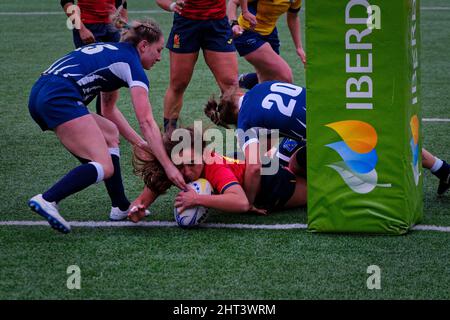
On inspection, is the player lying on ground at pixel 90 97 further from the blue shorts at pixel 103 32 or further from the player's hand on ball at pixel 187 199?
the blue shorts at pixel 103 32

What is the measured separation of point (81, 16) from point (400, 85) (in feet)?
13.3

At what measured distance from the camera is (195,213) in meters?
5.18

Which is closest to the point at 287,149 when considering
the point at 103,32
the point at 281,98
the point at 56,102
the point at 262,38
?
the point at 281,98

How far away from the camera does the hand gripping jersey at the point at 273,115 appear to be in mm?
5516

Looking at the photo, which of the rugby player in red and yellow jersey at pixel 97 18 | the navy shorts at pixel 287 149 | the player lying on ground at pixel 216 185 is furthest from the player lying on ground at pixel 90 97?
the rugby player in red and yellow jersey at pixel 97 18

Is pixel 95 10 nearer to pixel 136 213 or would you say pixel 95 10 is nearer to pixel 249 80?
pixel 249 80

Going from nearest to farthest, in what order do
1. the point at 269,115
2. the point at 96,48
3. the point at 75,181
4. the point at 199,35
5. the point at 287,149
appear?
the point at 75,181, the point at 96,48, the point at 269,115, the point at 287,149, the point at 199,35

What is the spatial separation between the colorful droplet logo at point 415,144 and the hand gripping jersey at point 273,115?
708 mm

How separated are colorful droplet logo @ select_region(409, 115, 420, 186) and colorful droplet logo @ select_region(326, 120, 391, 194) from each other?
0.84 feet

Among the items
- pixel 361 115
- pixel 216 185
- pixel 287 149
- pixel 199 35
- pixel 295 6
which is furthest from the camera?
pixel 295 6

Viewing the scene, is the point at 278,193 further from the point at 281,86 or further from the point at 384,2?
the point at 384,2

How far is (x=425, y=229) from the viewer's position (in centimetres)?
513

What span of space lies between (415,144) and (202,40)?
2.50m

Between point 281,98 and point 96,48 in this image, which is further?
point 281,98
